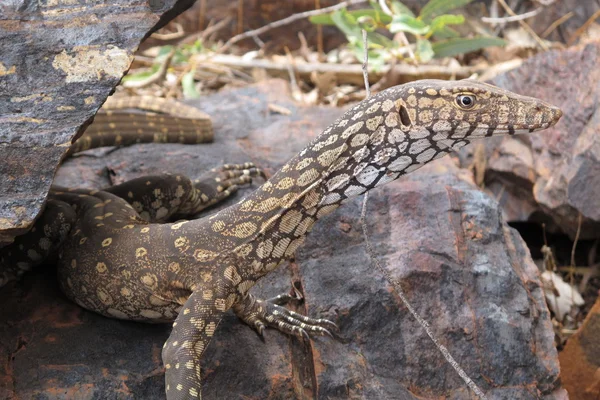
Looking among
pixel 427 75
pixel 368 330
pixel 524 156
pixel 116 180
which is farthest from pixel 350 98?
pixel 368 330

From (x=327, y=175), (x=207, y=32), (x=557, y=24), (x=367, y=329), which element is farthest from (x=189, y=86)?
(x=327, y=175)

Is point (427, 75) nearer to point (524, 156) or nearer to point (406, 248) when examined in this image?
point (524, 156)

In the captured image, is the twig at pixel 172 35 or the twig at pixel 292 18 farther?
the twig at pixel 172 35

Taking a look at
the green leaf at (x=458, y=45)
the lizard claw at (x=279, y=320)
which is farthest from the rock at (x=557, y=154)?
the lizard claw at (x=279, y=320)

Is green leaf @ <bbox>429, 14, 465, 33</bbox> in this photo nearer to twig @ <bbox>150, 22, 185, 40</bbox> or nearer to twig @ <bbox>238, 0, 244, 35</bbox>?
twig @ <bbox>238, 0, 244, 35</bbox>

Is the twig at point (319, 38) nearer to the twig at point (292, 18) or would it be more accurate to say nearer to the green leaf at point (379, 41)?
the twig at point (292, 18)
